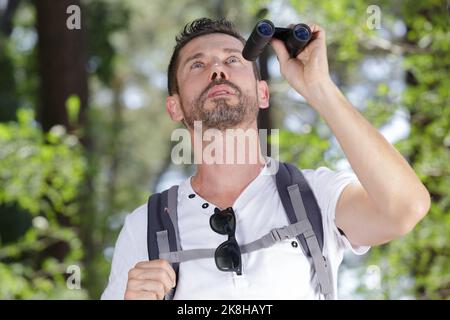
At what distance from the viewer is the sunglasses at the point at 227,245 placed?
213 centimetres

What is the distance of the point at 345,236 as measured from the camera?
215 centimetres

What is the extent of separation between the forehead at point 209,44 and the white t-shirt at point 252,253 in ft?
1.49

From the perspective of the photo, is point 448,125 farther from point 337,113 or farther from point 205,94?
point 337,113

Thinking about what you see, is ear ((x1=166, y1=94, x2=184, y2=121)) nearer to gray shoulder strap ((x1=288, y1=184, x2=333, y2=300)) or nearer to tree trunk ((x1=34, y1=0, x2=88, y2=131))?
gray shoulder strap ((x1=288, y1=184, x2=333, y2=300))

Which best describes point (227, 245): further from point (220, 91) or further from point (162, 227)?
point (220, 91)

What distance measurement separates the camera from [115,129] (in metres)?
10.2

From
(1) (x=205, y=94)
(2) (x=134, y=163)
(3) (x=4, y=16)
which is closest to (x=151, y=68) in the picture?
(2) (x=134, y=163)

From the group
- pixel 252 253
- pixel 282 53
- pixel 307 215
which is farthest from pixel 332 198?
pixel 282 53

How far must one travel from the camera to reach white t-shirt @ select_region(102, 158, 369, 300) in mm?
2135

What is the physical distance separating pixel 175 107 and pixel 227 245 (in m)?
0.64

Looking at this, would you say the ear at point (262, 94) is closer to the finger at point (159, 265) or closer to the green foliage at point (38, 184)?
the finger at point (159, 265)

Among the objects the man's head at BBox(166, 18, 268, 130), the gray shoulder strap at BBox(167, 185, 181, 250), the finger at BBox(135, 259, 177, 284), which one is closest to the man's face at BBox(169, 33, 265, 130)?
the man's head at BBox(166, 18, 268, 130)
